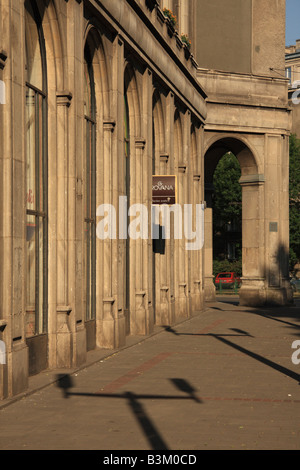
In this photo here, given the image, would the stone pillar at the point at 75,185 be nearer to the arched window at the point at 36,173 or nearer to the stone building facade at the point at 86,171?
the stone building facade at the point at 86,171

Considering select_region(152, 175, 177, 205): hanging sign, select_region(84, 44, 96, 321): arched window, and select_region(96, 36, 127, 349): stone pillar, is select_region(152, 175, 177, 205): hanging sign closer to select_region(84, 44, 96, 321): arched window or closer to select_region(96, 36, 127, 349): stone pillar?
select_region(96, 36, 127, 349): stone pillar

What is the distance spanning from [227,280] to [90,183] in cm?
4599

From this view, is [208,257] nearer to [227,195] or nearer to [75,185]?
[75,185]

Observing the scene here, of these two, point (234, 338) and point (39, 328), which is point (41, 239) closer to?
point (39, 328)

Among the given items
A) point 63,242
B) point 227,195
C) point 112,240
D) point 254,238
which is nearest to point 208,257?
point 254,238

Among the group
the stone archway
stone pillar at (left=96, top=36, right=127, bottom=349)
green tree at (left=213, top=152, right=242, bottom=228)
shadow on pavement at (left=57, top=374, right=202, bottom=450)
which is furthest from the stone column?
green tree at (left=213, top=152, right=242, bottom=228)

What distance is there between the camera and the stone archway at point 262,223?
38.3 m

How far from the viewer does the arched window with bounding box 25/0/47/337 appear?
14984mm

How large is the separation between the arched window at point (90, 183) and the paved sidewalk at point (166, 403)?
151 cm

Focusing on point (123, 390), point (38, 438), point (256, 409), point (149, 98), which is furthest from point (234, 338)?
point (38, 438)

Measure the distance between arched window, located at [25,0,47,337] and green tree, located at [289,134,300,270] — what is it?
54.6m

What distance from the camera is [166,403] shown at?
11836 millimetres

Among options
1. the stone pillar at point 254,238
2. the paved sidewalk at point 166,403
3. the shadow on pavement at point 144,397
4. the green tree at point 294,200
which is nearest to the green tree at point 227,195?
the green tree at point 294,200

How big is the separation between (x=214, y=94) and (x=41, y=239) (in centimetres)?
2333
